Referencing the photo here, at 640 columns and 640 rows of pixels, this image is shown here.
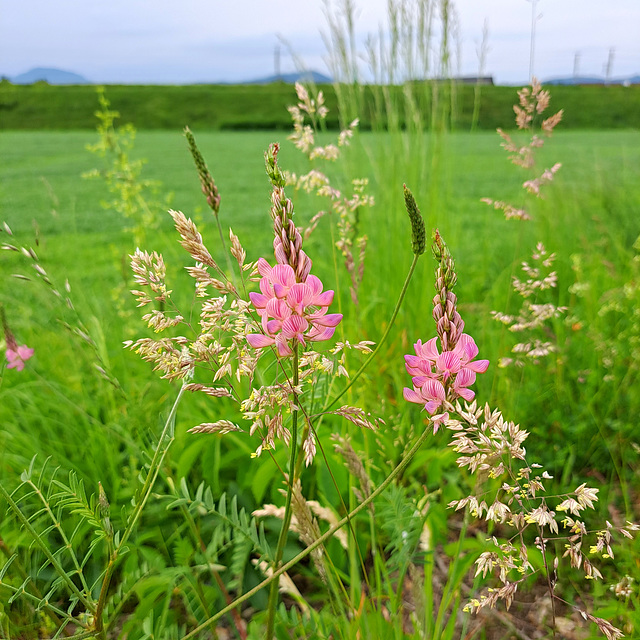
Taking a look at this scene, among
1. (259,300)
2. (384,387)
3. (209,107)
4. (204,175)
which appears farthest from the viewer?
(209,107)

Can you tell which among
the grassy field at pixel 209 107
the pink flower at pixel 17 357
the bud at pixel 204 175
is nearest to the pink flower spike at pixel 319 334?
the bud at pixel 204 175

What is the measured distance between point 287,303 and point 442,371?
0.23 metres

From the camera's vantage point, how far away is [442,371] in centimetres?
73

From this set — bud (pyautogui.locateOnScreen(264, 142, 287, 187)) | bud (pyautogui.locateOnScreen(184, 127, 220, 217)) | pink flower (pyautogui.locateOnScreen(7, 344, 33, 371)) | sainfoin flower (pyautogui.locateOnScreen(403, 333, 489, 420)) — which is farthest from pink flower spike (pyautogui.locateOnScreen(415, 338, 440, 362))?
pink flower (pyautogui.locateOnScreen(7, 344, 33, 371))

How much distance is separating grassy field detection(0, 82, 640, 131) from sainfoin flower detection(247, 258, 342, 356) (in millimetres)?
38653

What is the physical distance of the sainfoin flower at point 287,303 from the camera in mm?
687

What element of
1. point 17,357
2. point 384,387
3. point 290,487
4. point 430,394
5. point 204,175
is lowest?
point 384,387

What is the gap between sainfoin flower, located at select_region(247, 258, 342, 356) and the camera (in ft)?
2.25

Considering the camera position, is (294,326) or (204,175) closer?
(294,326)

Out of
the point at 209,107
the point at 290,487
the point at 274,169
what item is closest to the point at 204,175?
the point at 274,169

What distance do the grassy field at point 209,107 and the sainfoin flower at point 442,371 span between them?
127 ft

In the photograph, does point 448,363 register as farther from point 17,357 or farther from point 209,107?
point 209,107

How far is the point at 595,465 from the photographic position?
2.12 meters

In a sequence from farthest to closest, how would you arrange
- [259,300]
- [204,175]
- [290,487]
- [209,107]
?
[209,107], [204,175], [290,487], [259,300]
